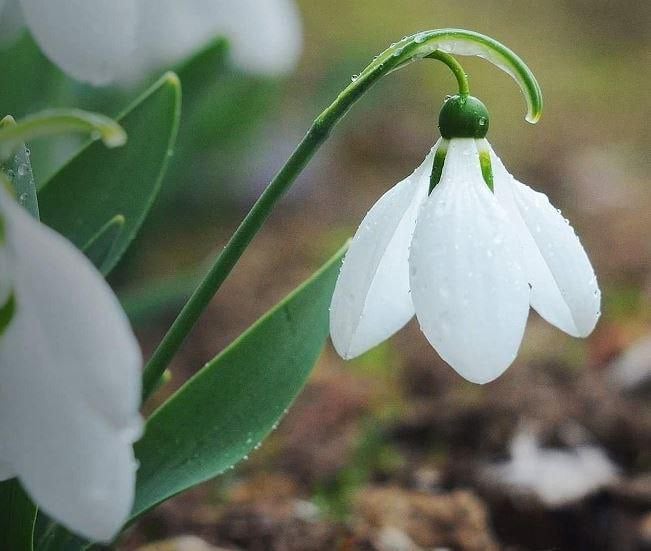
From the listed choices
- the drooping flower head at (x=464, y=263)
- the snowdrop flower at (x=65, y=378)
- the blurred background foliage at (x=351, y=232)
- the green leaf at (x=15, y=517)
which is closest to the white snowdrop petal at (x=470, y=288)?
the drooping flower head at (x=464, y=263)

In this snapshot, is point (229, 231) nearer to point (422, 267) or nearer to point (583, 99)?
point (583, 99)

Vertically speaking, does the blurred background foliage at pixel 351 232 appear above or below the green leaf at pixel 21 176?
below

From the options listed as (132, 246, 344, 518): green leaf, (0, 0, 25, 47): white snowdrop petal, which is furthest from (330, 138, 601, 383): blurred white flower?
(0, 0, 25, 47): white snowdrop petal

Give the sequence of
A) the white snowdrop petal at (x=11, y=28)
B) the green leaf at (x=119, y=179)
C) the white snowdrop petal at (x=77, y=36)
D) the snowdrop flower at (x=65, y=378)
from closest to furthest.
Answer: the snowdrop flower at (x=65, y=378), the white snowdrop petal at (x=77, y=36), the green leaf at (x=119, y=179), the white snowdrop petal at (x=11, y=28)

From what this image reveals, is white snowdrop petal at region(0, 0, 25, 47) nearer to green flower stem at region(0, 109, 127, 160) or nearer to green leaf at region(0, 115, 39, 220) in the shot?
green leaf at region(0, 115, 39, 220)

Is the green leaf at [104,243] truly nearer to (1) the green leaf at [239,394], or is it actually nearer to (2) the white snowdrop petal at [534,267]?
(1) the green leaf at [239,394]

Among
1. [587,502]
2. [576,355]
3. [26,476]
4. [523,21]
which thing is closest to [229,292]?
[576,355]

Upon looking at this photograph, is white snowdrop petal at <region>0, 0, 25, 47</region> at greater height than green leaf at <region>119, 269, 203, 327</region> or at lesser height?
greater

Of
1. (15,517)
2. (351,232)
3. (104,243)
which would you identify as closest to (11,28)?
(351,232)
